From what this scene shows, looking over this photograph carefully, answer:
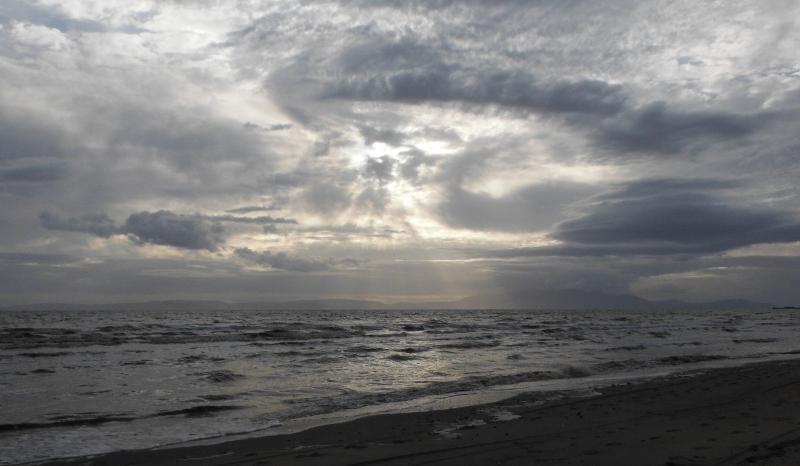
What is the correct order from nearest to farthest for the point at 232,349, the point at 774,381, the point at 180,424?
the point at 180,424
the point at 774,381
the point at 232,349

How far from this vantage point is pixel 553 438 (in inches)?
339

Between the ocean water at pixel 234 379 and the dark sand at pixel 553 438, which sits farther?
the ocean water at pixel 234 379

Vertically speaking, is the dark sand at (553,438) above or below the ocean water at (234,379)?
above

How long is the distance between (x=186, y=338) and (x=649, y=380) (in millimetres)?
31895

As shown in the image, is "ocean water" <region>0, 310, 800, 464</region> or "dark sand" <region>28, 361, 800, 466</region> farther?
"ocean water" <region>0, 310, 800, 464</region>

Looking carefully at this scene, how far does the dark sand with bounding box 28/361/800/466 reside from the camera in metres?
7.26

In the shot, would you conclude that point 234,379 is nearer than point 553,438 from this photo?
No

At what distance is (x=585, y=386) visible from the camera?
15.6 meters

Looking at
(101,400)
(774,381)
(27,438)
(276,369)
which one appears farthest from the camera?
(276,369)

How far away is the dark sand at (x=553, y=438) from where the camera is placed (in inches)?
286

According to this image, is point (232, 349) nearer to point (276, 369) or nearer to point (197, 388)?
point (276, 369)

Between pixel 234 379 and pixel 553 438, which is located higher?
pixel 553 438

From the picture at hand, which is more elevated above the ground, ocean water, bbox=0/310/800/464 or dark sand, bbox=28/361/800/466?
dark sand, bbox=28/361/800/466

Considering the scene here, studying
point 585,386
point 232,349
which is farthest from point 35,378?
point 585,386
